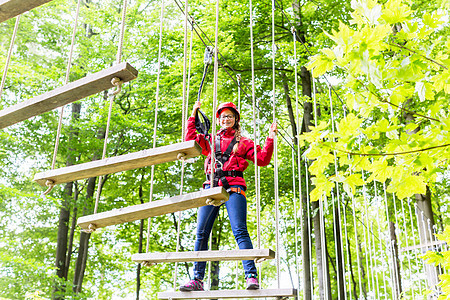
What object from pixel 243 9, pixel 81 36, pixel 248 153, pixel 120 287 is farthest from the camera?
pixel 120 287

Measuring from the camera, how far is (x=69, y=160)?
962cm

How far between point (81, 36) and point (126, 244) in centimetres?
475

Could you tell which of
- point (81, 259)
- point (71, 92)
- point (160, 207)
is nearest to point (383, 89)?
point (160, 207)

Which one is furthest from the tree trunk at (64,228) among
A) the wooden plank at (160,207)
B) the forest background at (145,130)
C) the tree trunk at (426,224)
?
the wooden plank at (160,207)

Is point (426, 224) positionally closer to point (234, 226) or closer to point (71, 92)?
point (234, 226)

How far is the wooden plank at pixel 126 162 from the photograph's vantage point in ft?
6.61

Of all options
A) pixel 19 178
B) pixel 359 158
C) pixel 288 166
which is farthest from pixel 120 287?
pixel 359 158

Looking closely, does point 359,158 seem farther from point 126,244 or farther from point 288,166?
point 126,244

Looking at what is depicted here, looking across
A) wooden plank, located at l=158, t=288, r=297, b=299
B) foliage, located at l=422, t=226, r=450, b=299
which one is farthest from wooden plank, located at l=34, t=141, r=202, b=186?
foliage, located at l=422, t=226, r=450, b=299

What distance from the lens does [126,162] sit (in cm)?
209

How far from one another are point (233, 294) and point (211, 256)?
1.61ft

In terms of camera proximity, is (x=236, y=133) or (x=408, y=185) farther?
(x=236, y=133)

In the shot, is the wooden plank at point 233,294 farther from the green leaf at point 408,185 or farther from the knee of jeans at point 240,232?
the green leaf at point 408,185

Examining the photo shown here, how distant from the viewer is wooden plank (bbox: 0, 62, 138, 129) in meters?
1.77
